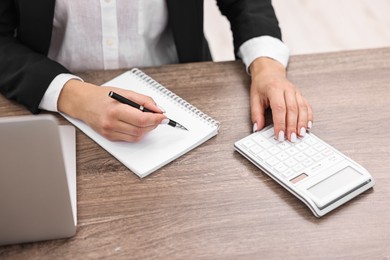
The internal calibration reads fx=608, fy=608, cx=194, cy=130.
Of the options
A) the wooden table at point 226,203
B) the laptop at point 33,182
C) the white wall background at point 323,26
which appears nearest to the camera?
the laptop at point 33,182

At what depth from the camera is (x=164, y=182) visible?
1108 millimetres

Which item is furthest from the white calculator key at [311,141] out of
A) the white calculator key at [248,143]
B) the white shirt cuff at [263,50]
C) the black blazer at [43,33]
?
the black blazer at [43,33]

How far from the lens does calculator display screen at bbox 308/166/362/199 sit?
1067 millimetres

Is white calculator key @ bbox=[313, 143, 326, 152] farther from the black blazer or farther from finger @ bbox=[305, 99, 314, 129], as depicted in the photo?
the black blazer

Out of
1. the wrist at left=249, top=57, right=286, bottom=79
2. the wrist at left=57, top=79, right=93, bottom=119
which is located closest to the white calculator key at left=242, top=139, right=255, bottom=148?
the wrist at left=249, top=57, right=286, bottom=79

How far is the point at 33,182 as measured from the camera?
0.92 metres

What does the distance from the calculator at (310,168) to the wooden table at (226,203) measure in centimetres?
2

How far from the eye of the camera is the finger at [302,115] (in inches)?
47.2

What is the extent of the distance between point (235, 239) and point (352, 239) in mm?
193

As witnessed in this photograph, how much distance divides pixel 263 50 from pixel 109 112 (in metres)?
0.43

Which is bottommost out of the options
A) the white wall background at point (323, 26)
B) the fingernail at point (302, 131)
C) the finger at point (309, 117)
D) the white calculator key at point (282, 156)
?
the white wall background at point (323, 26)

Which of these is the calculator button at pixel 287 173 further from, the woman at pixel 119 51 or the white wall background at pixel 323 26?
the white wall background at pixel 323 26

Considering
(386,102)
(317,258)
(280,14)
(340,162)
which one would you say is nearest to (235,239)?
(317,258)

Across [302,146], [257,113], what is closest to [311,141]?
[302,146]
